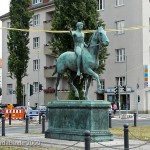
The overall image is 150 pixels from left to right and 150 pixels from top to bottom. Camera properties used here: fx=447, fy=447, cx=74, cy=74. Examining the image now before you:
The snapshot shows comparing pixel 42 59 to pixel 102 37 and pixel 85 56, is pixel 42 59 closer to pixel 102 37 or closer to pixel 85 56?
pixel 85 56

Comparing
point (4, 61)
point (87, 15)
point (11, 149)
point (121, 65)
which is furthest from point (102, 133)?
point (4, 61)

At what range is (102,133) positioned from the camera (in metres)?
16.3

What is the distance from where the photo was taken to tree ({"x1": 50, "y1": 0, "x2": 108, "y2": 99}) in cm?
4431

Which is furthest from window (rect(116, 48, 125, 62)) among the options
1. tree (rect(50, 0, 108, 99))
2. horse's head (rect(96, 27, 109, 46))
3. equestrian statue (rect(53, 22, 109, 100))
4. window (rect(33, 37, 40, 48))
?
horse's head (rect(96, 27, 109, 46))

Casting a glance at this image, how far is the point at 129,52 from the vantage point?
57.8 metres

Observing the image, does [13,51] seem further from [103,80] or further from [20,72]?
[103,80]

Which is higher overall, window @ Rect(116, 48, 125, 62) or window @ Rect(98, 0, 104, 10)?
window @ Rect(98, 0, 104, 10)

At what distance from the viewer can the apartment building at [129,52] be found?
55938 mm

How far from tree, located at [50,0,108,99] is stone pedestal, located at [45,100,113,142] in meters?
27.3

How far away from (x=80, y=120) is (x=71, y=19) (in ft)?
96.1

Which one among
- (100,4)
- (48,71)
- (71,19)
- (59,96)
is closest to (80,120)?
(71,19)

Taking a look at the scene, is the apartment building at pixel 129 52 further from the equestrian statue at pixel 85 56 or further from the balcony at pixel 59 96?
the equestrian statue at pixel 85 56

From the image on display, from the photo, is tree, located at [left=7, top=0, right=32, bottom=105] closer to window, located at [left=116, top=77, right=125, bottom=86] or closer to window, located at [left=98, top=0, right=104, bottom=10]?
window, located at [left=98, top=0, right=104, bottom=10]

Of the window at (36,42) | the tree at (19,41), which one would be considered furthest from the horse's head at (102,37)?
the window at (36,42)
